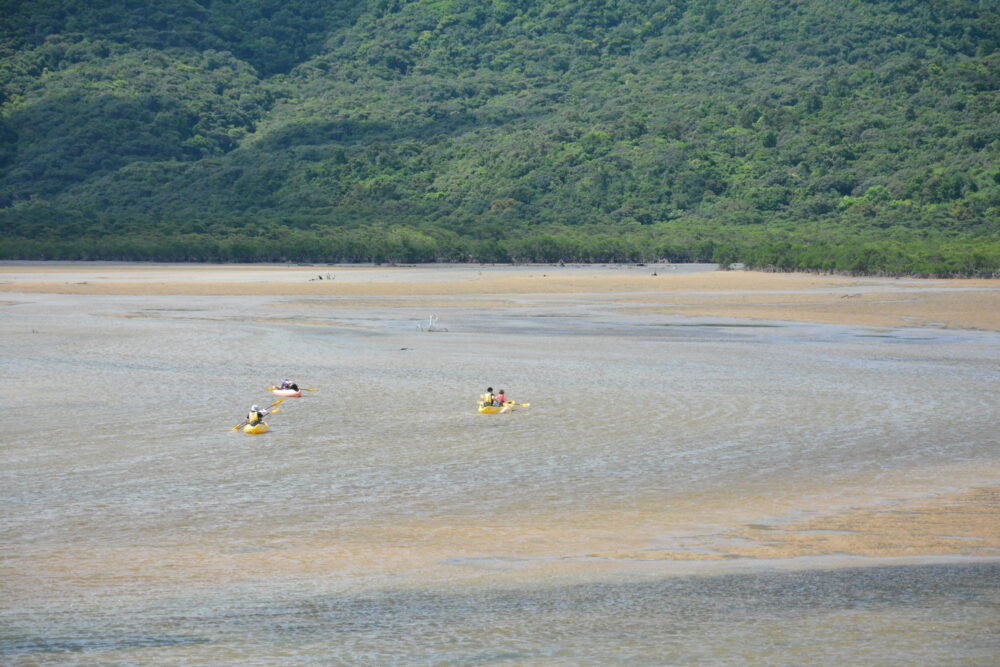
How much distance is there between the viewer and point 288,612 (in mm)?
11703

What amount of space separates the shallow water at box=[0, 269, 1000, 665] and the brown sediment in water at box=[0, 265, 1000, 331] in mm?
17924

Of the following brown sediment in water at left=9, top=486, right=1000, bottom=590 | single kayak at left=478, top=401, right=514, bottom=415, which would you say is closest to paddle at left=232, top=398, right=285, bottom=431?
single kayak at left=478, top=401, right=514, bottom=415

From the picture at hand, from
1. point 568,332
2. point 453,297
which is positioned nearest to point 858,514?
point 568,332

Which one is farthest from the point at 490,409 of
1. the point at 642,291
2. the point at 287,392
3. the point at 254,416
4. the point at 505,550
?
the point at 642,291

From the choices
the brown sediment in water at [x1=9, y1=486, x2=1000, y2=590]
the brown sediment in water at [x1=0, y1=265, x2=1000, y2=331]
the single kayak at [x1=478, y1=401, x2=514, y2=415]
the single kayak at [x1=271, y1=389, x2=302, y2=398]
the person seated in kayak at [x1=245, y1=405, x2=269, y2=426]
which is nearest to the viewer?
the brown sediment in water at [x1=9, y1=486, x2=1000, y2=590]

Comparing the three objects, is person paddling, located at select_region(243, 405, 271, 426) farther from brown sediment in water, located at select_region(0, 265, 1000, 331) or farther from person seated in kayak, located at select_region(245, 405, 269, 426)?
brown sediment in water, located at select_region(0, 265, 1000, 331)

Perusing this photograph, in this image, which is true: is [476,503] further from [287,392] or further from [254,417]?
[287,392]

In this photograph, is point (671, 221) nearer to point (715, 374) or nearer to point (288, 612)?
point (715, 374)

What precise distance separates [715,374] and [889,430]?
8.71 metres

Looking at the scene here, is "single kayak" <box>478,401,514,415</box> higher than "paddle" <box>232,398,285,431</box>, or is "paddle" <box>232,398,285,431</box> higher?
"single kayak" <box>478,401,514,415</box>

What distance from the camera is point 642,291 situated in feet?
241

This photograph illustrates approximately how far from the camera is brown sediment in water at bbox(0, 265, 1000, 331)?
174 feet

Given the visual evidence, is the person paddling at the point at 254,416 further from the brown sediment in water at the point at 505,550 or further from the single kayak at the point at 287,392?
the brown sediment in water at the point at 505,550

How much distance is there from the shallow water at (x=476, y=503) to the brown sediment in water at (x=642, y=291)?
706 inches
